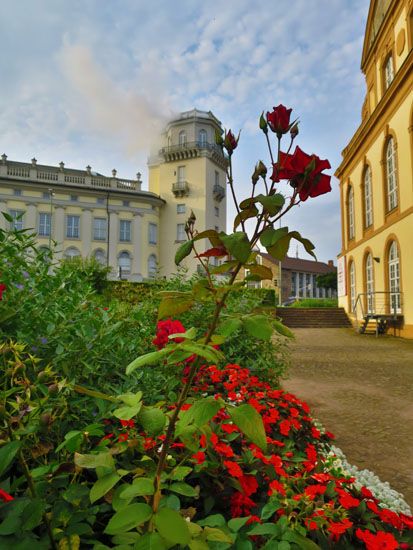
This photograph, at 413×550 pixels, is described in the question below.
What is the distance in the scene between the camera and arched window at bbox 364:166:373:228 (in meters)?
16.0

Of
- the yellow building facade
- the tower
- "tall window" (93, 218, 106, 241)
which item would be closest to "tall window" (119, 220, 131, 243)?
"tall window" (93, 218, 106, 241)

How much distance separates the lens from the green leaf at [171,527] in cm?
68

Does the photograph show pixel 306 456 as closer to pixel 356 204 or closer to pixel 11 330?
pixel 11 330

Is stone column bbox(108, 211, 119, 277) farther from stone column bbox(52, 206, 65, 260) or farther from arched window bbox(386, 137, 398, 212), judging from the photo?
arched window bbox(386, 137, 398, 212)

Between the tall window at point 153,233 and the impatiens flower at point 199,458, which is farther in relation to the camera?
the tall window at point 153,233

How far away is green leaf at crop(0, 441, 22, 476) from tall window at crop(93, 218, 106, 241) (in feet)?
126

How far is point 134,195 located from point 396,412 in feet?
122

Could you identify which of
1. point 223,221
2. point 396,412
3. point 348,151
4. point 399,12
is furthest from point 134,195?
point 396,412

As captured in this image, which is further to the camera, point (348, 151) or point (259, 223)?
point (348, 151)

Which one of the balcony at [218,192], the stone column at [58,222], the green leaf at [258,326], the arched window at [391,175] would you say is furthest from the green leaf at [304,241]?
the balcony at [218,192]

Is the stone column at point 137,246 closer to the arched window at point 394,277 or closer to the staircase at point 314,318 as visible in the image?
the staircase at point 314,318

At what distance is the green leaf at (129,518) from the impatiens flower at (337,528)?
27.8 inches

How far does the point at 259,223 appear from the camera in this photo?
2.63ft

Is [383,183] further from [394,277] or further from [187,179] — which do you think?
[187,179]
